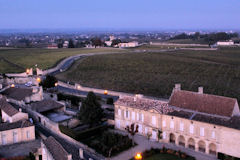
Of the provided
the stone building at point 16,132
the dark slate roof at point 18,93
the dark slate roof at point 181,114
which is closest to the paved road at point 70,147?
the stone building at point 16,132

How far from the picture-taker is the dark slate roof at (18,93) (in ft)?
153

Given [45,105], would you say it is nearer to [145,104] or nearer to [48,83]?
[145,104]

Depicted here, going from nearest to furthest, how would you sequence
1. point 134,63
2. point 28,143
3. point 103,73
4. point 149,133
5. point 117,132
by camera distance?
point 28,143 → point 149,133 → point 117,132 → point 103,73 → point 134,63

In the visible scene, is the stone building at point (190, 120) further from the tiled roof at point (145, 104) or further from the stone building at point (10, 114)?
the stone building at point (10, 114)

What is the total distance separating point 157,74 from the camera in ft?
272

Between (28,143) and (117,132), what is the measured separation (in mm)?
12453

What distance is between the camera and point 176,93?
37594mm

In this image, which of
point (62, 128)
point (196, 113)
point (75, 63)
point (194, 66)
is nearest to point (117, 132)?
point (62, 128)

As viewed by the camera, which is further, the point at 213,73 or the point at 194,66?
the point at 194,66

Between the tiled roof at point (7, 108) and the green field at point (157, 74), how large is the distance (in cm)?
3191

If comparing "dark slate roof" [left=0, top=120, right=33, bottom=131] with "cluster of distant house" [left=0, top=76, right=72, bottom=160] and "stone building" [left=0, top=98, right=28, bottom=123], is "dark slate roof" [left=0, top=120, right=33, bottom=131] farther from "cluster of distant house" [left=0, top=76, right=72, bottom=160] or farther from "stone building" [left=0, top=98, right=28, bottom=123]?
"stone building" [left=0, top=98, right=28, bottom=123]

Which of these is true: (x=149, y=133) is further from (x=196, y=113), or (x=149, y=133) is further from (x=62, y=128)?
(x=62, y=128)

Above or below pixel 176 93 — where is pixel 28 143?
below

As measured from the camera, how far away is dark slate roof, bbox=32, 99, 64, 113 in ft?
140
